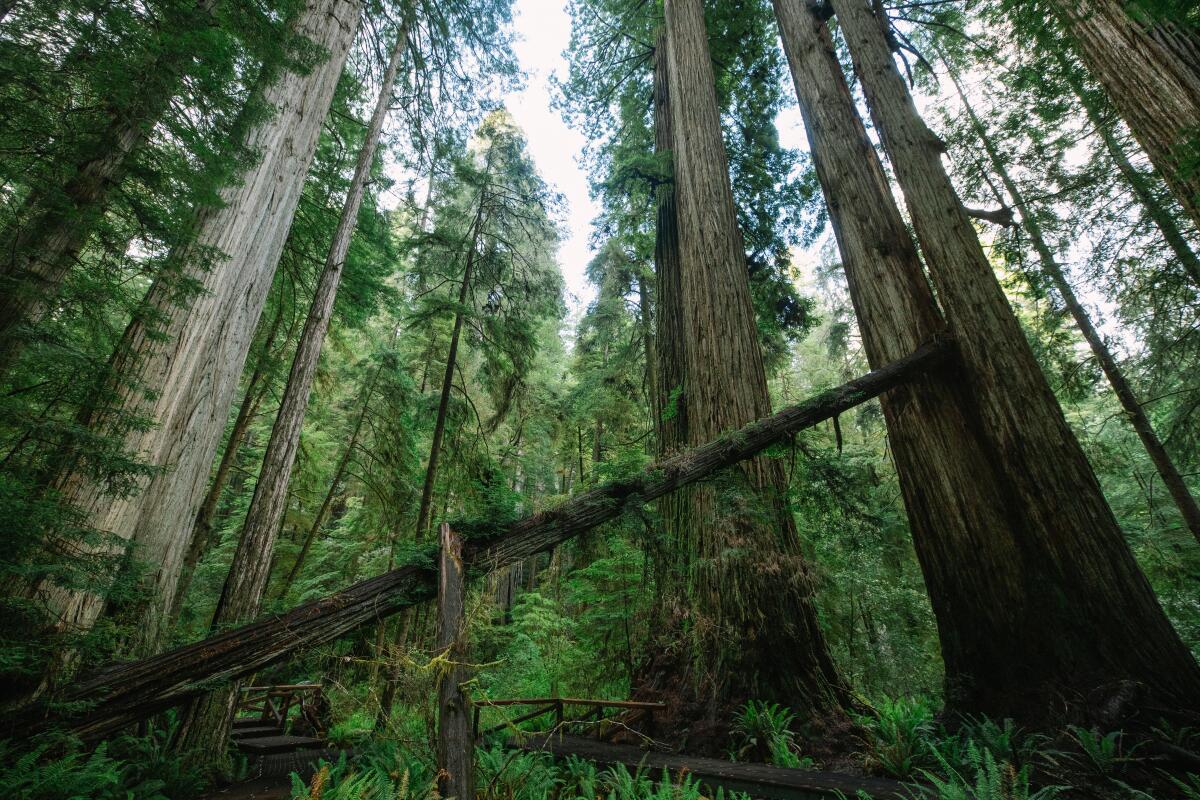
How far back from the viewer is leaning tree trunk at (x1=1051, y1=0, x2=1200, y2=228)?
2.52m

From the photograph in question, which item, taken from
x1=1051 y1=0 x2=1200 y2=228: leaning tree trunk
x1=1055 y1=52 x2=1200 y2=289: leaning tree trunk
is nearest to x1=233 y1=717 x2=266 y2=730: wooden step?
x1=1051 y1=0 x2=1200 y2=228: leaning tree trunk

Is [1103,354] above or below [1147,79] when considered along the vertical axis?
above

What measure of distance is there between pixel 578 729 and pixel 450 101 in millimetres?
9771

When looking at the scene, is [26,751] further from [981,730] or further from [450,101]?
[450,101]

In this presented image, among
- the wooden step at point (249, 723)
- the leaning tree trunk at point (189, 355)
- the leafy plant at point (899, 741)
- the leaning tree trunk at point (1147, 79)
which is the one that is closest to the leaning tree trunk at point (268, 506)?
the leaning tree trunk at point (189, 355)

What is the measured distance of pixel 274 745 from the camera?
5809 mm

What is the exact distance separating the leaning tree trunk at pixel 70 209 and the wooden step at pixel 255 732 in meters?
7.11

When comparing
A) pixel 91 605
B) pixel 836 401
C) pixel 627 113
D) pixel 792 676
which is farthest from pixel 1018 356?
pixel 627 113

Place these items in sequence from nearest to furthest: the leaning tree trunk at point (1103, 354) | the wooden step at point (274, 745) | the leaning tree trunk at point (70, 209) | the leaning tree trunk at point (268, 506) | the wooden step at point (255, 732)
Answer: the leaning tree trunk at point (70, 209)
the leaning tree trunk at point (268, 506)
the wooden step at point (274, 745)
the wooden step at point (255, 732)
the leaning tree trunk at point (1103, 354)

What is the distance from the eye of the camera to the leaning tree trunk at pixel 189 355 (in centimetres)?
268

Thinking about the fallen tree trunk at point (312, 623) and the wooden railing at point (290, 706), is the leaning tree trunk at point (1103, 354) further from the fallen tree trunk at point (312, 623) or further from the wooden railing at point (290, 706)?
the wooden railing at point (290, 706)

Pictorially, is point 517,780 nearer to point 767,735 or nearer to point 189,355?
point 767,735

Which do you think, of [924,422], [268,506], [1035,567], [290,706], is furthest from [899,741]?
[290,706]

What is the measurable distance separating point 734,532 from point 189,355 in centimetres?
422
